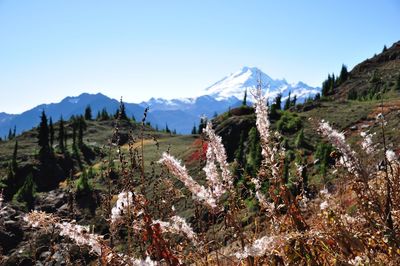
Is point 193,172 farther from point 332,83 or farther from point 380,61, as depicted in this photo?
point 380,61

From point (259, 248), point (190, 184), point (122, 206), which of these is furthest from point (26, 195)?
point (259, 248)

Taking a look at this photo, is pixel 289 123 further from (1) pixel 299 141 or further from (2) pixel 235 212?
(2) pixel 235 212

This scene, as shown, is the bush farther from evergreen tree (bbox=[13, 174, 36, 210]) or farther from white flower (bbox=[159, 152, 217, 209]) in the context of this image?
white flower (bbox=[159, 152, 217, 209])

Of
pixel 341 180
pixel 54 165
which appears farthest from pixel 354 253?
pixel 54 165

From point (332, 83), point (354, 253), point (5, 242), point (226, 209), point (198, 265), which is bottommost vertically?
point (5, 242)

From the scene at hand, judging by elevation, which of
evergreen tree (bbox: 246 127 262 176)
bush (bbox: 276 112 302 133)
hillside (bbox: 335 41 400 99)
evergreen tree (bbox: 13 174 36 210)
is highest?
hillside (bbox: 335 41 400 99)

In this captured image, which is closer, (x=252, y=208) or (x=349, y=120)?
(x=252, y=208)

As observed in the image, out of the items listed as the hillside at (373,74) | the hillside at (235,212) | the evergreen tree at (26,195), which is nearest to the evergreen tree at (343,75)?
the hillside at (373,74)

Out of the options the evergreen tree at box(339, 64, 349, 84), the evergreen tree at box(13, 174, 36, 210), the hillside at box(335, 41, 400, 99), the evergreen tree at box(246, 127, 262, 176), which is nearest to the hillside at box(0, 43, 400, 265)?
the evergreen tree at box(246, 127, 262, 176)

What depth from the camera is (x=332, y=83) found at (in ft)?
344

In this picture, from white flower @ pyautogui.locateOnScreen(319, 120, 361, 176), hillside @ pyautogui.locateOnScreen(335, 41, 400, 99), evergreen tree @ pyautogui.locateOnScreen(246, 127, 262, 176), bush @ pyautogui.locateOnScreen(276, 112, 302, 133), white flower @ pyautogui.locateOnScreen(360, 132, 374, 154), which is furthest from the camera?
hillside @ pyautogui.locateOnScreen(335, 41, 400, 99)

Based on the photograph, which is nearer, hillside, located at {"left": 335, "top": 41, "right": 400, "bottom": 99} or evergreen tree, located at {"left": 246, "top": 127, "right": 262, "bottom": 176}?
evergreen tree, located at {"left": 246, "top": 127, "right": 262, "bottom": 176}

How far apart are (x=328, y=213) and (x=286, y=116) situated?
182ft

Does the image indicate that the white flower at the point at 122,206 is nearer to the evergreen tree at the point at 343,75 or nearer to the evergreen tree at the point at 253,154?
the evergreen tree at the point at 253,154
